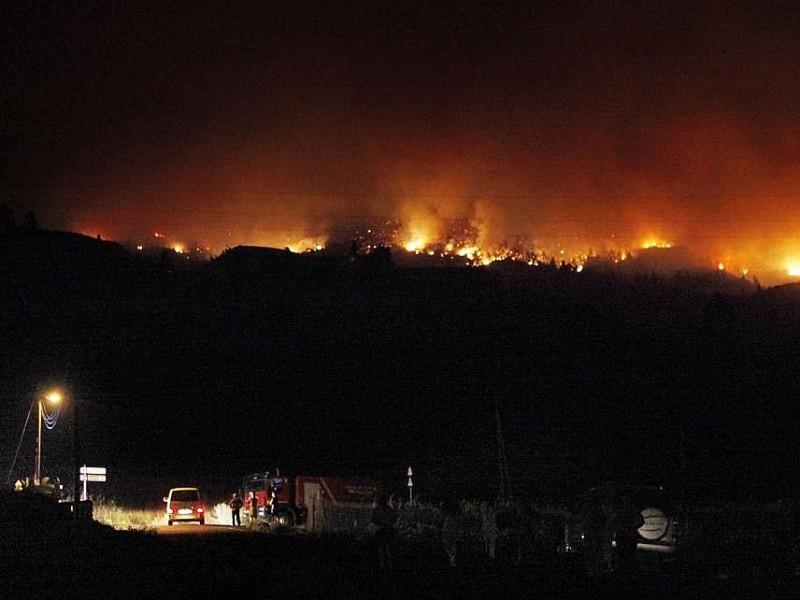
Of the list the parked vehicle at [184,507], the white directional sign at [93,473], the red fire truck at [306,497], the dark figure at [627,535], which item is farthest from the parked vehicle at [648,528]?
the parked vehicle at [184,507]

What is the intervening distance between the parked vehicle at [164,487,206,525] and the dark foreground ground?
1629 cm

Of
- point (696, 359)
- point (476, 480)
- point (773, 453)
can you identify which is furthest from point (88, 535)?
point (696, 359)

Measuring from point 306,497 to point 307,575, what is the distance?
1847 cm

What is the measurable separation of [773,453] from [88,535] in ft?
225

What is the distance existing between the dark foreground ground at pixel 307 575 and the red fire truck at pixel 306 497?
364 inches

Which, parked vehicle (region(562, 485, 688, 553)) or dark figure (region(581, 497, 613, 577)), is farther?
parked vehicle (region(562, 485, 688, 553))

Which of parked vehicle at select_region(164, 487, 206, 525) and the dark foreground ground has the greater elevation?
parked vehicle at select_region(164, 487, 206, 525)

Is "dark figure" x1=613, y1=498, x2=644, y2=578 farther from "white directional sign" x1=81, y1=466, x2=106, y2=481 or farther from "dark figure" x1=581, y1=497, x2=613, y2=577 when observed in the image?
"white directional sign" x1=81, y1=466, x2=106, y2=481

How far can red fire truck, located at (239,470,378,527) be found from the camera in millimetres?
35906

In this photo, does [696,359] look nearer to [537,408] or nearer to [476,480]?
[537,408]

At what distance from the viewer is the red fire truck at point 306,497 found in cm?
3591

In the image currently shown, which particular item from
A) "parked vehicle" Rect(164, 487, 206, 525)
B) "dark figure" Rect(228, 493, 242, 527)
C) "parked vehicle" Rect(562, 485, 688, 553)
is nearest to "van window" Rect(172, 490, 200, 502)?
"parked vehicle" Rect(164, 487, 206, 525)

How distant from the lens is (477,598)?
16.0 m

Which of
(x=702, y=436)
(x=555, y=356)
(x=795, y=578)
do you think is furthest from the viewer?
(x=555, y=356)
